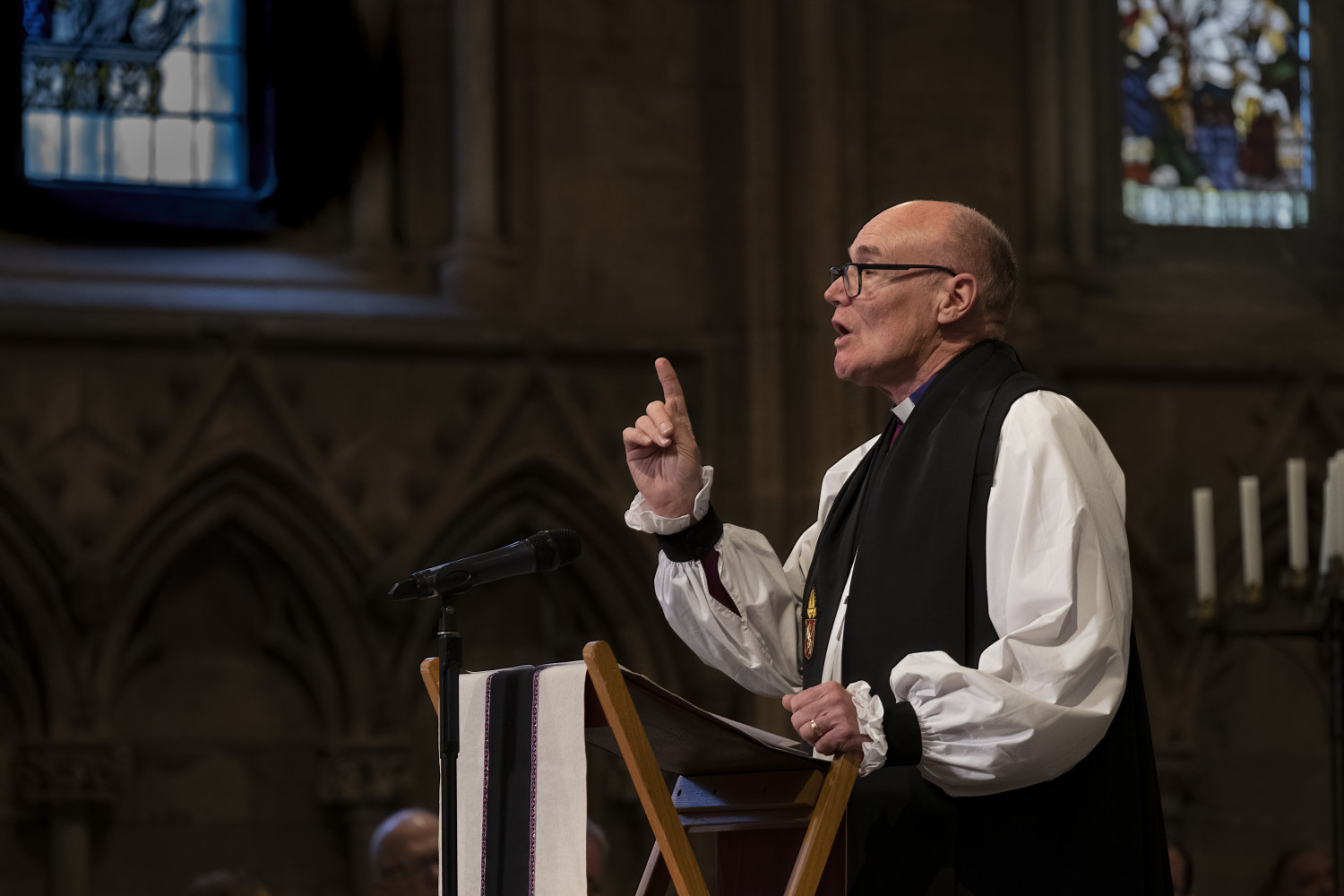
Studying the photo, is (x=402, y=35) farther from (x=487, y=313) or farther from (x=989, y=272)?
(x=989, y=272)

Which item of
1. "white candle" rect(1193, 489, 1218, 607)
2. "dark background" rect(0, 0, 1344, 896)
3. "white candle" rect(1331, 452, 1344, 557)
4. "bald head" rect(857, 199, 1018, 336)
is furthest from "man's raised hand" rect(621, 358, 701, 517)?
"dark background" rect(0, 0, 1344, 896)

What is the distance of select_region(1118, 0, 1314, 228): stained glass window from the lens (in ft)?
27.5

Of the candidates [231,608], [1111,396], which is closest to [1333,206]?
[1111,396]

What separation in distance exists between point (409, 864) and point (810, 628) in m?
2.80

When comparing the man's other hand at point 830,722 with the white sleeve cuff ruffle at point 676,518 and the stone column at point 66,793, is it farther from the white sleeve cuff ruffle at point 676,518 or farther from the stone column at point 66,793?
the stone column at point 66,793

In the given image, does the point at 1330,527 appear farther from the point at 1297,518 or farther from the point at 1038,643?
the point at 1038,643

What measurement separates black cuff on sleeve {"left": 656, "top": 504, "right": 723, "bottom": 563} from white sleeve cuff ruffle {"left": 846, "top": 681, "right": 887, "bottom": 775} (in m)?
0.61

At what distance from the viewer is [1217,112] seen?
28.0 ft

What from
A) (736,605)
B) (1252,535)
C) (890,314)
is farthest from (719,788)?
(1252,535)

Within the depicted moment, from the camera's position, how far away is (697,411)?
7.48m

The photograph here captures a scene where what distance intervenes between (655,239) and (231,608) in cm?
219

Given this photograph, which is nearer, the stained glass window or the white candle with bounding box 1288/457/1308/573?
the white candle with bounding box 1288/457/1308/573

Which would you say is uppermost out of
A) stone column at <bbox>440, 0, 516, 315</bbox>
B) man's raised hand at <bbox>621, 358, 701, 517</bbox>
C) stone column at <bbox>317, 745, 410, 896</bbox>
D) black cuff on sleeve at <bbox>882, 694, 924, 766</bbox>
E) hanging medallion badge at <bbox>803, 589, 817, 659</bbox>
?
stone column at <bbox>440, 0, 516, 315</bbox>

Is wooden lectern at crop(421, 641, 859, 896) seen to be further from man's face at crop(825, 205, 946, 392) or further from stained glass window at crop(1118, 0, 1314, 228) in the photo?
stained glass window at crop(1118, 0, 1314, 228)
